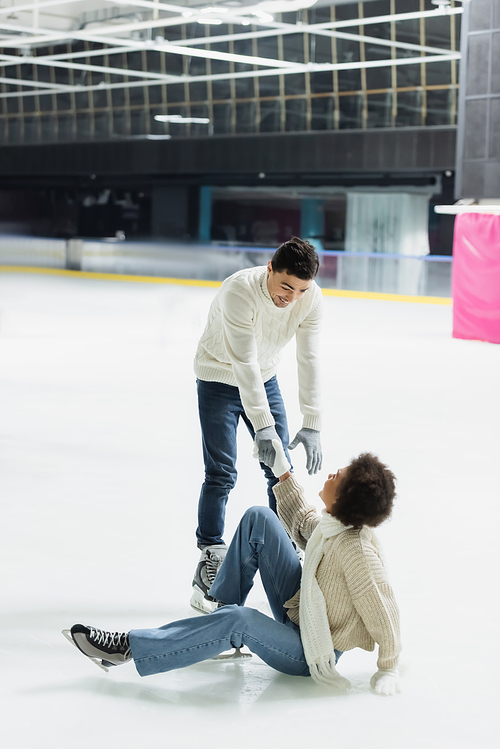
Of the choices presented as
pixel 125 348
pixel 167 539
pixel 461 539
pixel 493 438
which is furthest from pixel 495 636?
pixel 125 348

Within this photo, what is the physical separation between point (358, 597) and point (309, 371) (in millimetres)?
973

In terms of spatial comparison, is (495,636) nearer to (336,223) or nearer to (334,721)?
(334,721)

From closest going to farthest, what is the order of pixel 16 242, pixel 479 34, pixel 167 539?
pixel 167 539
pixel 479 34
pixel 16 242

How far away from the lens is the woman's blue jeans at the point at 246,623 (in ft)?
8.18

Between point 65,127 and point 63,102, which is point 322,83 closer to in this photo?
point 65,127

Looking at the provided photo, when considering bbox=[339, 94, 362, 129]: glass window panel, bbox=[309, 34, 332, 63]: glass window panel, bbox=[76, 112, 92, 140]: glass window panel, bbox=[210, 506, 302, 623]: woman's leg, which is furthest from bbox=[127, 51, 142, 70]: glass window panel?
bbox=[210, 506, 302, 623]: woman's leg

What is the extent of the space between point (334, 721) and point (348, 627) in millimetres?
247

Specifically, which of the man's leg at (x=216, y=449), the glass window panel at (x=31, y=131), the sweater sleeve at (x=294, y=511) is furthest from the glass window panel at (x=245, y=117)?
the sweater sleeve at (x=294, y=511)

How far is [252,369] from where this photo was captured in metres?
2.92

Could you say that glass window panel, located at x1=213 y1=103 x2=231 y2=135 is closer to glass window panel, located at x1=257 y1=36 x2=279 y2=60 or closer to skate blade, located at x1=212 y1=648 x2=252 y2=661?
glass window panel, located at x1=257 y1=36 x2=279 y2=60

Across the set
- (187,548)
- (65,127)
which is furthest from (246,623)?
(65,127)

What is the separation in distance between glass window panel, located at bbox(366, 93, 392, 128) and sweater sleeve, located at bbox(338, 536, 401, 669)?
26690 mm

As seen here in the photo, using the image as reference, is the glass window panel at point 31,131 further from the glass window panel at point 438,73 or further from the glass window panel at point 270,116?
the glass window panel at point 438,73

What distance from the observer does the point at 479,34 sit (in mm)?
10289
